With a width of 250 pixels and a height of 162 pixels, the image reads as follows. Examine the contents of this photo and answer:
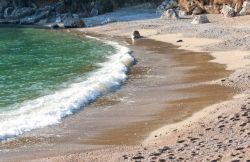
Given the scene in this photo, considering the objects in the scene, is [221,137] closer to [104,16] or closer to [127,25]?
[127,25]

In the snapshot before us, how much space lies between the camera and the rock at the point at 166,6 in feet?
222

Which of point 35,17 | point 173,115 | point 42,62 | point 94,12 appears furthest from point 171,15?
point 173,115

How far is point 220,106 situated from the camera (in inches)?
640

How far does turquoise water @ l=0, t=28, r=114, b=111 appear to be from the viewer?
2273 centimetres

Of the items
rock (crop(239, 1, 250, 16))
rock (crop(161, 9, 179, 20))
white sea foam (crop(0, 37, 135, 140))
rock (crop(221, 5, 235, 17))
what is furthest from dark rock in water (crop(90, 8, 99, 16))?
white sea foam (crop(0, 37, 135, 140))

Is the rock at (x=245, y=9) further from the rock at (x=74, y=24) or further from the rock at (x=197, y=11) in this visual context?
the rock at (x=74, y=24)

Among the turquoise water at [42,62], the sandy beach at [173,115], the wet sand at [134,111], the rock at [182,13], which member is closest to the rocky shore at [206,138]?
the sandy beach at [173,115]

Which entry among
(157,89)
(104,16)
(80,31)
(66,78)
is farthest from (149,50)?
(104,16)

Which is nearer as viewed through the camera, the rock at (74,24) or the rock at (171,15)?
the rock at (171,15)

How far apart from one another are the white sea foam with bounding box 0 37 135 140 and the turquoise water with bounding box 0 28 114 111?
887 mm

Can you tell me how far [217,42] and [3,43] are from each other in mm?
22971

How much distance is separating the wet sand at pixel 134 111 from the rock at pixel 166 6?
40.2m

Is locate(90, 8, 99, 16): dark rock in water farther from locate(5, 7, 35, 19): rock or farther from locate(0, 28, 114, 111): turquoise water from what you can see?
locate(0, 28, 114, 111): turquoise water

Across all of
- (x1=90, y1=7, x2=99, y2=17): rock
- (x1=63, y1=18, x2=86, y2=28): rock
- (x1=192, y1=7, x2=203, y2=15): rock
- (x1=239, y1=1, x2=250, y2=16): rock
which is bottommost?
(x1=63, y1=18, x2=86, y2=28): rock
